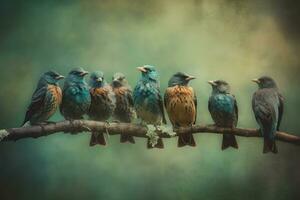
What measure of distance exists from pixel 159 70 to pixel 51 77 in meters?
0.61

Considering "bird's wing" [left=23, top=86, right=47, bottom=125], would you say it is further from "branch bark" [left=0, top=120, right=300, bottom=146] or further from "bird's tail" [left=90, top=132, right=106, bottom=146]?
"bird's tail" [left=90, top=132, right=106, bottom=146]

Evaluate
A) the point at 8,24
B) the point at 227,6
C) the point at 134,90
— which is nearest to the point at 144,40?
the point at 134,90

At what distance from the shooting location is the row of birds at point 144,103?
2992mm

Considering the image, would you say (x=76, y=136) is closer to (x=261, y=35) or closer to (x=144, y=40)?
(x=144, y=40)

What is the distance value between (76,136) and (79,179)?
0.77ft

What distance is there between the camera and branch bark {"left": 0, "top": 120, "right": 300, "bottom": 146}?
2.94 m

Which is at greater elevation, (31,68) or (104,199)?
(31,68)

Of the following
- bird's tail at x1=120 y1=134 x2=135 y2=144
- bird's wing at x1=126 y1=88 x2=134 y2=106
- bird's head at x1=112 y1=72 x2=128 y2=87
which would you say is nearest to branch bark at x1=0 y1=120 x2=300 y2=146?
bird's tail at x1=120 y1=134 x2=135 y2=144

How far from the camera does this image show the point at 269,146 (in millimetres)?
3191

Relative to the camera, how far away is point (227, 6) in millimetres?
3270

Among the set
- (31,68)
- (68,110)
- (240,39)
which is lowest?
(68,110)

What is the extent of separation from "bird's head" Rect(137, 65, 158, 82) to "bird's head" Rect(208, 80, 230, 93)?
0.33 m

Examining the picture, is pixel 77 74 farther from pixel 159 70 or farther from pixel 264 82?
pixel 264 82

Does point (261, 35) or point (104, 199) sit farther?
point (261, 35)
